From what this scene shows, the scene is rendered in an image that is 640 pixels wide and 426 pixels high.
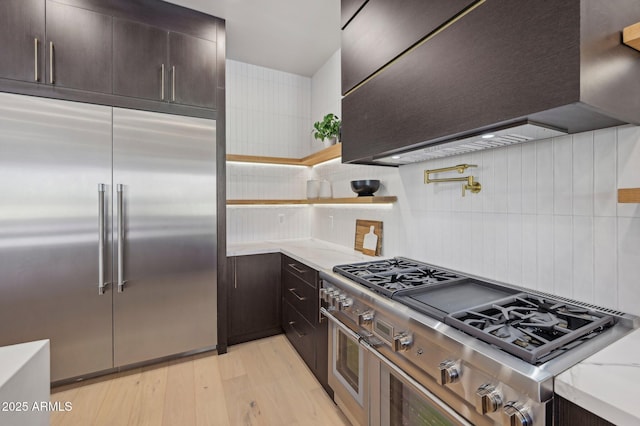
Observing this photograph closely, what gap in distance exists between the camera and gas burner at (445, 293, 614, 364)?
821mm

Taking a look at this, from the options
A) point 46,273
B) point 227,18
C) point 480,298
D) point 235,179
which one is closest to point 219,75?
point 227,18

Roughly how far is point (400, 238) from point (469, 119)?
45.8 inches

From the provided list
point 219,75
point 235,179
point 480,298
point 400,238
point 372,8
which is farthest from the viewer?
point 235,179

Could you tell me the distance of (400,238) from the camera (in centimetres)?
212

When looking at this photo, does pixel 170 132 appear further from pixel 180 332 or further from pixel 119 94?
pixel 180 332

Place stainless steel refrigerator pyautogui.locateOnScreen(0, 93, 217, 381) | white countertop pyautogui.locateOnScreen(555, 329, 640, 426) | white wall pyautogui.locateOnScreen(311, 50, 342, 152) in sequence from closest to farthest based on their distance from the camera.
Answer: white countertop pyautogui.locateOnScreen(555, 329, 640, 426)
stainless steel refrigerator pyautogui.locateOnScreen(0, 93, 217, 381)
white wall pyautogui.locateOnScreen(311, 50, 342, 152)

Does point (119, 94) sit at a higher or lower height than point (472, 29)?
higher

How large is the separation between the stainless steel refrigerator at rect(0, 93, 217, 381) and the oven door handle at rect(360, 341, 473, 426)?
64.1 inches

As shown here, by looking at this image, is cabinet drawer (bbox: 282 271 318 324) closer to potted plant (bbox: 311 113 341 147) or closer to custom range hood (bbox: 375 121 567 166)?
custom range hood (bbox: 375 121 567 166)

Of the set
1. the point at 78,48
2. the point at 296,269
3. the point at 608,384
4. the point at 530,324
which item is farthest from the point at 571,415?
the point at 78,48

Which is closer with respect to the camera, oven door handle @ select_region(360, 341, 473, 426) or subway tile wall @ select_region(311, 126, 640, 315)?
oven door handle @ select_region(360, 341, 473, 426)

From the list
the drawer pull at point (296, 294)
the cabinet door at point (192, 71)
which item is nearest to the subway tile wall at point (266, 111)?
the cabinet door at point (192, 71)

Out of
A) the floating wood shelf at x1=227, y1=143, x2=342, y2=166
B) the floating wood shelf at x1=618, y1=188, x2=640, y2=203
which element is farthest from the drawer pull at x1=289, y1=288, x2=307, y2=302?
the floating wood shelf at x1=618, y1=188, x2=640, y2=203

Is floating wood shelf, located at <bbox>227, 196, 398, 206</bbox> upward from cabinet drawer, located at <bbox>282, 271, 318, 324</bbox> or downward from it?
upward
